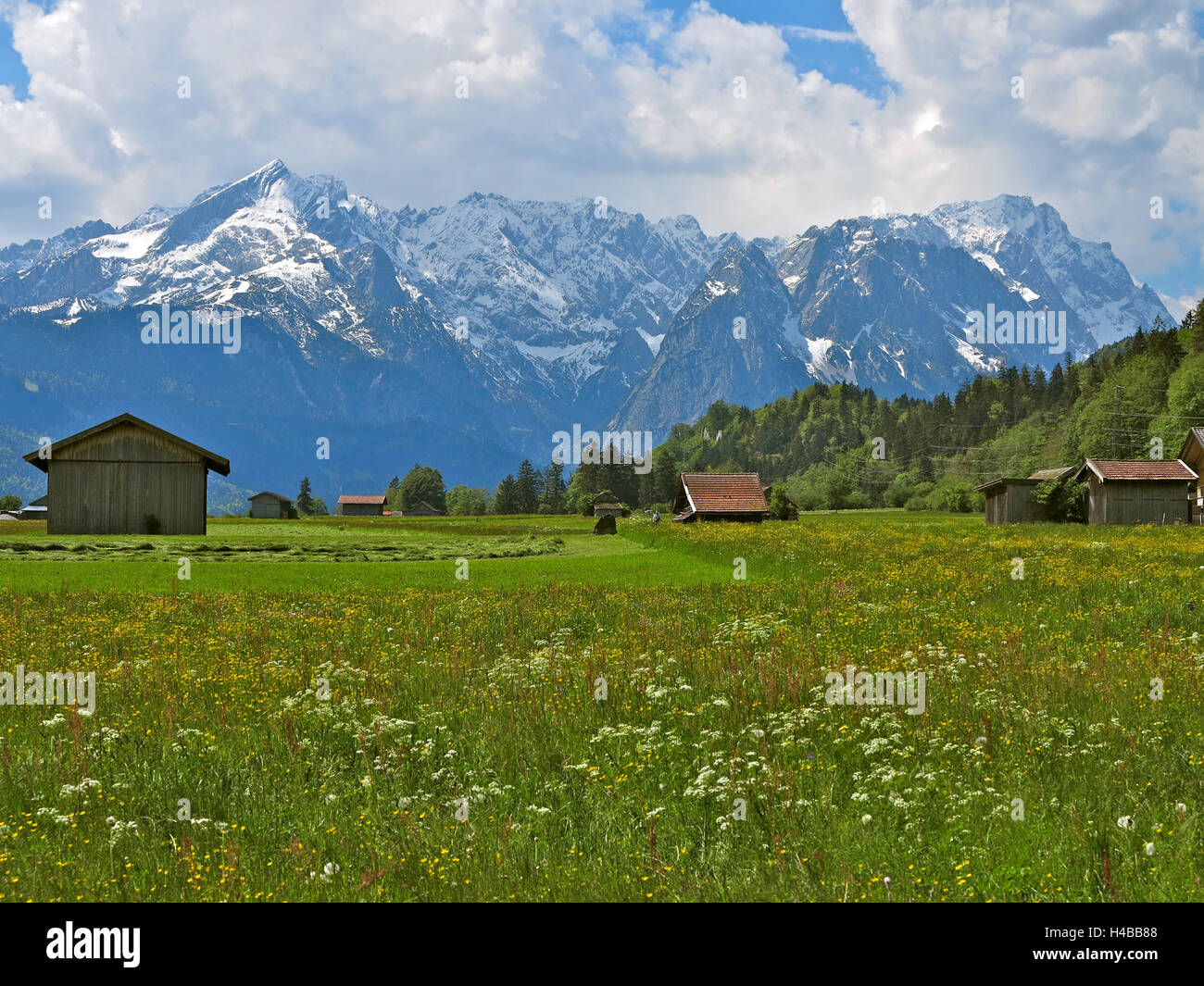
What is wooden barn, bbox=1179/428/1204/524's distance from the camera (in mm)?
76812

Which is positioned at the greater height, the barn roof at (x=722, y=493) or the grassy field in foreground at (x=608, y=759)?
the barn roof at (x=722, y=493)

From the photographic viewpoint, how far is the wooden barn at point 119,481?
54.9 m

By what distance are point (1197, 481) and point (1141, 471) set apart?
4.82m

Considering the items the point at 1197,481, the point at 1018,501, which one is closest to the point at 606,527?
the point at 1018,501

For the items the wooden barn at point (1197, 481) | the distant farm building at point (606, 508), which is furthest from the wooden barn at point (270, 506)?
the wooden barn at point (1197, 481)

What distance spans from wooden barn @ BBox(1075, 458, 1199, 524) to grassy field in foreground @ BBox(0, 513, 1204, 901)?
64.4 metres

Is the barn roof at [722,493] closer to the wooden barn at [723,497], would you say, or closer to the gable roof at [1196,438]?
the wooden barn at [723,497]

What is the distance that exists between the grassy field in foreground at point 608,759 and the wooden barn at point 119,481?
38953mm

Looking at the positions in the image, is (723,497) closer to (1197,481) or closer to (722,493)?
(722,493)

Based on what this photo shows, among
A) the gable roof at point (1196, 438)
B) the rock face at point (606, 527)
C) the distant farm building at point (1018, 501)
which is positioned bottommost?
the rock face at point (606, 527)

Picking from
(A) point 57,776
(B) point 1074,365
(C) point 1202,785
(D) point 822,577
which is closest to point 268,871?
(A) point 57,776

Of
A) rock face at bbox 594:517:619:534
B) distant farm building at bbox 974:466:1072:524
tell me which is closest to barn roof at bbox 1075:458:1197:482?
distant farm building at bbox 974:466:1072:524

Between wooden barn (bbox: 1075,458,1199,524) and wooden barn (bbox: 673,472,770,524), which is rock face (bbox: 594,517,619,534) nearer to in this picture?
wooden barn (bbox: 673,472,770,524)

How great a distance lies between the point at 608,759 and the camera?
379 inches
